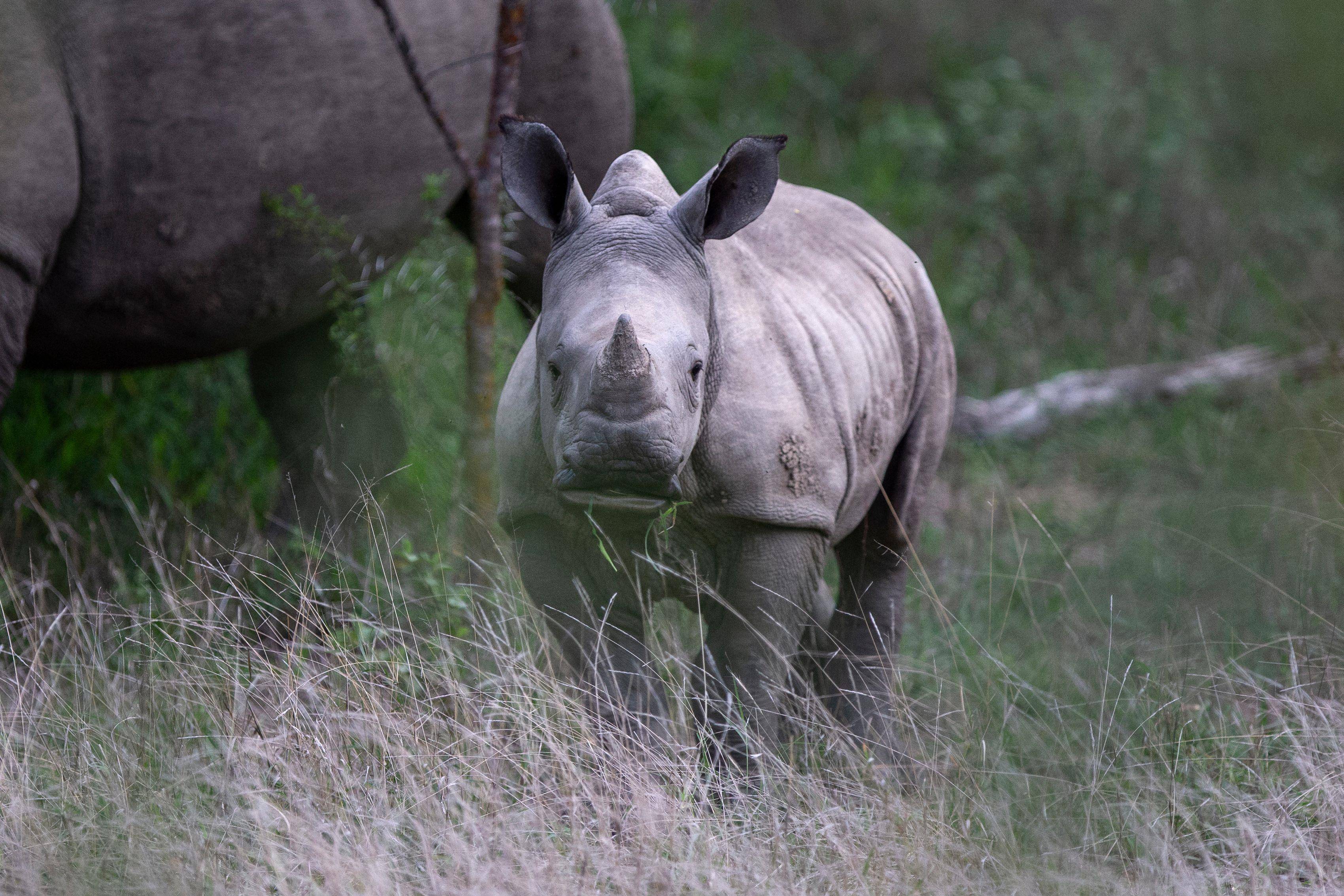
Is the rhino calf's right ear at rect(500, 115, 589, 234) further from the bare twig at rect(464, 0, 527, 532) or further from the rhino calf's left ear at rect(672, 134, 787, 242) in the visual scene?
the bare twig at rect(464, 0, 527, 532)

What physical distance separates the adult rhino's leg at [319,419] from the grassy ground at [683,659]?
161mm

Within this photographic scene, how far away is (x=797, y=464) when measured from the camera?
3084 millimetres

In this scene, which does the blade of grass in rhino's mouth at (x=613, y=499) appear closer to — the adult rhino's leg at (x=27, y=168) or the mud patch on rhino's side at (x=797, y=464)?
the mud patch on rhino's side at (x=797, y=464)

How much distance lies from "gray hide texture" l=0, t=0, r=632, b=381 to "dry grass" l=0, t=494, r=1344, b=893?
0.97 metres

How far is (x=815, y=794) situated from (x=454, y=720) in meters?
0.85

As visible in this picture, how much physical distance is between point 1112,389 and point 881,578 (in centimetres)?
371

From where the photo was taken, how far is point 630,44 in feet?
30.4

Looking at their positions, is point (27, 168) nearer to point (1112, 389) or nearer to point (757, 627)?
point (757, 627)

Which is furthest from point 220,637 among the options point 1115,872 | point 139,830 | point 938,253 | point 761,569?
point 938,253

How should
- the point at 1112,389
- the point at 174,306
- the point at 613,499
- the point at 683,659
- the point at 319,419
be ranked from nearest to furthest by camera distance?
the point at 613,499, the point at 683,659, the point at 174,306, the point at 319,419, the point at 1112,389

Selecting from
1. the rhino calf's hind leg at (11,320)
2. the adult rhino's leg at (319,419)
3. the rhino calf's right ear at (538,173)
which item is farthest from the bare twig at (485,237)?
the rhino calf's hind leg at (11,320)

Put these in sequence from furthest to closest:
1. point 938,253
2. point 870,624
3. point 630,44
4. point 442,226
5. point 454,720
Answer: point 630,44 < point 938,253 < point 442,226 < point 870,624 < point 454,720

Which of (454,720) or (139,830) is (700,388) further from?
(139,830)

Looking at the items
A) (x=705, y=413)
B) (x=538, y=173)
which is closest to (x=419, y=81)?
(x=538, y=173)
